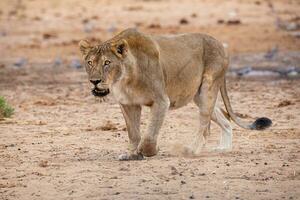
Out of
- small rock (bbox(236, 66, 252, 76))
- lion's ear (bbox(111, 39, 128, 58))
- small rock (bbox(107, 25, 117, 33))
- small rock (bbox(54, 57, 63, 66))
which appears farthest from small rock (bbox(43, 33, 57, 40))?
lion's ear (bbox(111, 39, 128, 58))

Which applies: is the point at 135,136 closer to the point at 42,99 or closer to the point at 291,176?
the point at 291,176

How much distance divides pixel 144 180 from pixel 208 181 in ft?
1.72

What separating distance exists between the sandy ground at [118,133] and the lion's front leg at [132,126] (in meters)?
0.13

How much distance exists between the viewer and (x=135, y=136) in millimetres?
8844

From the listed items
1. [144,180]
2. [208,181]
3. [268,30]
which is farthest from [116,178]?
[268,30]

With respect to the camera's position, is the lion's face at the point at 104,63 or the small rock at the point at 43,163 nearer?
the lion's face at the point at 104,63

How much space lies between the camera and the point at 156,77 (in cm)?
857

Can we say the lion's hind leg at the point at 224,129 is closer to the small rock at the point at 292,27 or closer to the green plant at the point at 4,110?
the green plant at the point at 4,110

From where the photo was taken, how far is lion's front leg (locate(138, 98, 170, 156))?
852 centimetres

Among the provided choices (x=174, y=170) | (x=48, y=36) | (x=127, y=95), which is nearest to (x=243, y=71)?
(x=48, y=36)

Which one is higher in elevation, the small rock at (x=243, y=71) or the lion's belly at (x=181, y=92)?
the lion's belly at (x=181, y=92)

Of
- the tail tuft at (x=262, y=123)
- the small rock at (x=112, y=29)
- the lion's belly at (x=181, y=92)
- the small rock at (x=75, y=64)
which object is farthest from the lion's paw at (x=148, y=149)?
the small rock at (x=112, y=29)

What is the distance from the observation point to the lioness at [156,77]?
27.2 feet

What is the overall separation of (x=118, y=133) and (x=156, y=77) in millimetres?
2196
